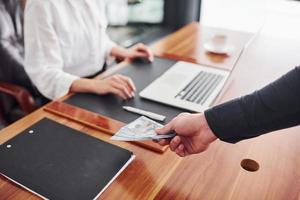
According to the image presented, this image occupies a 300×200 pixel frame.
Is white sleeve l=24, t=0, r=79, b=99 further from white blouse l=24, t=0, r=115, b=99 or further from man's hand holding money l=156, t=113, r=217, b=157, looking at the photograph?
man's hand holding money l=156, t=113, r=217, b=157

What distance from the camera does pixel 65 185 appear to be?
641 mm

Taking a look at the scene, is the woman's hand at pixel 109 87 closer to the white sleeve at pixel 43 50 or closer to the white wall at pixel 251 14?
the white sleeve at pixel 43 50

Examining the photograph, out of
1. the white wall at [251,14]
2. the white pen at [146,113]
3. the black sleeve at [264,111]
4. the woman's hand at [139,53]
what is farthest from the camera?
the white wall at [251,14]

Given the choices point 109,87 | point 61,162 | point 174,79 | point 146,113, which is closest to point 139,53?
point 174,79

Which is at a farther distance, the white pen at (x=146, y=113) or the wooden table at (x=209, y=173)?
the white pen at (x=146, y=113)

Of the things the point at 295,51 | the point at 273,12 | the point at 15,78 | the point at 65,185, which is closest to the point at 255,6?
the point at 273,12

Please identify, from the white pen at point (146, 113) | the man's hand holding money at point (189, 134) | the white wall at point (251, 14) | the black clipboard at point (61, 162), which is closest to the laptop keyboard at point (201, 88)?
the white pen at point (146, 113)

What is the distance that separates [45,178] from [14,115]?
794mm

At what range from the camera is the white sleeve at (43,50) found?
1.10m

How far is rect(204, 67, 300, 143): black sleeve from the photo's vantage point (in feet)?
2.05

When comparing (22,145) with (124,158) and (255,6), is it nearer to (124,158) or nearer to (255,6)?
(124,158)

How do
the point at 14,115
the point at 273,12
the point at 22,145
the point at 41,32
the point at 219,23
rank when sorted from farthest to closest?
the point at 219,23 → the point at 273,12 → the point at 14,115 → the point at 41,32 → the point at 22,145

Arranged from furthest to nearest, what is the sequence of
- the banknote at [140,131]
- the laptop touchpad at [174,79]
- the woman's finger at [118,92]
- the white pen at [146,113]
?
the laptop touchpad at [174,79]
the woman's finger at [118,92]
the white pen at [146,113]
the banknote at [140,131]

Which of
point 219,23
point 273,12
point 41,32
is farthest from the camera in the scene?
point 219,23
